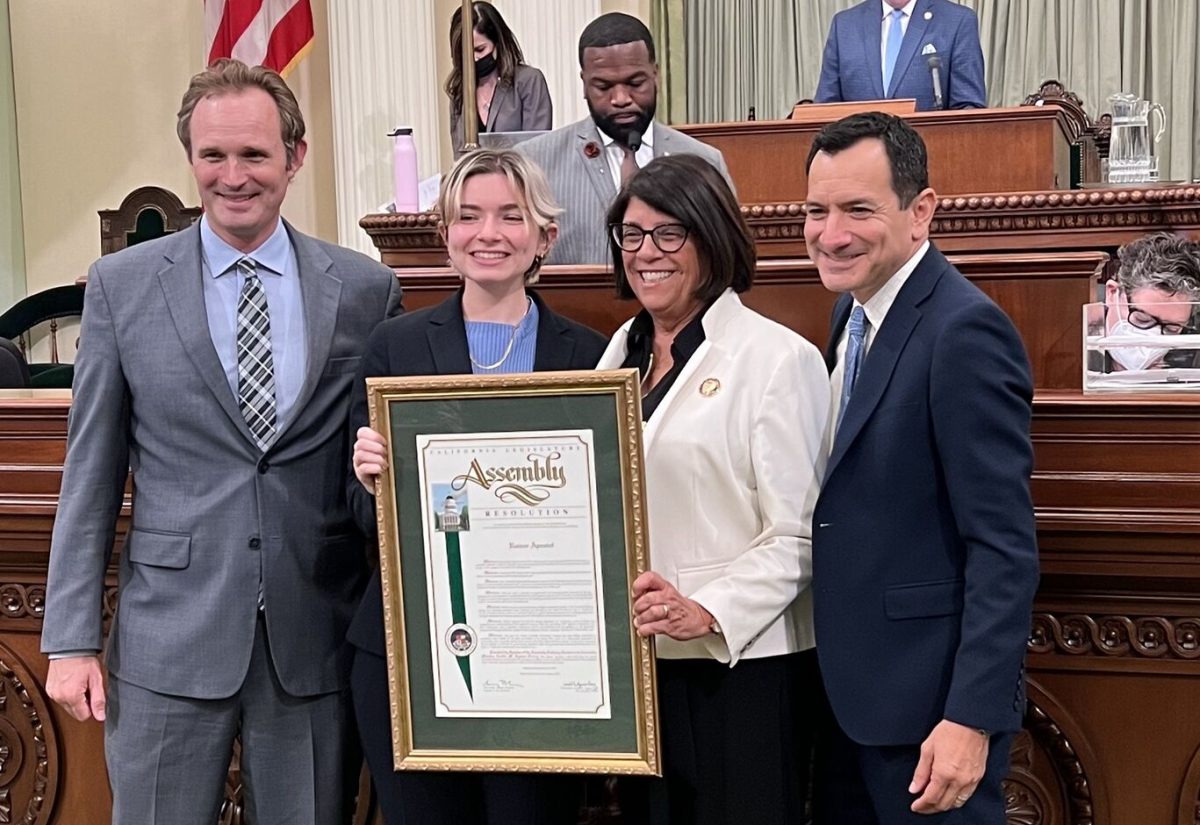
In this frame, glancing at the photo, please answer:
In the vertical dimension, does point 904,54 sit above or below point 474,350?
above

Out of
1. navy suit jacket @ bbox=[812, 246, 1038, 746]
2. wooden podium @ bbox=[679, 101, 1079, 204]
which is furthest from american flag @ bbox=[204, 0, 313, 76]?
navy suit jacket @ bbox=[812, 246, 1038, 746]

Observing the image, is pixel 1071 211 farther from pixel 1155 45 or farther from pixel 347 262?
pixel 1155 45

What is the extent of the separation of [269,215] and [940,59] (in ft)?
12.0

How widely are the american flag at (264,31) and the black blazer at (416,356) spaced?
5.81 m

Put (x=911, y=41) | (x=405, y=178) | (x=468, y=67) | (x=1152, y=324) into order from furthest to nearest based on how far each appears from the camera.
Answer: (x=911, y=41) → (x=405, y=178) → (x=468, y=67) → (x=1152, y=324)

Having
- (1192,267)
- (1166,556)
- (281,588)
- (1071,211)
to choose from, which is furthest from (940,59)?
(281,588)

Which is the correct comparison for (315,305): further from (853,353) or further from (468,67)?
(468,67)

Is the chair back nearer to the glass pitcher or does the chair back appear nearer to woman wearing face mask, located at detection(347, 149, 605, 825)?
woman wearing face mask, located at detection(347, 149, 605, 825)

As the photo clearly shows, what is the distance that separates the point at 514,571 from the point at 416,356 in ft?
1.37

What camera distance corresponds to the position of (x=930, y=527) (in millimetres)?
1977

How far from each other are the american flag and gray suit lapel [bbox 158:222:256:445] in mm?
5636

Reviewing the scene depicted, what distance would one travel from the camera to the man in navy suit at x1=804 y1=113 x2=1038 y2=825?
1879 mm

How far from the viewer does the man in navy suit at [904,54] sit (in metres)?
5.43

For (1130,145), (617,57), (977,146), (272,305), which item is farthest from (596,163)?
(1130,145)
